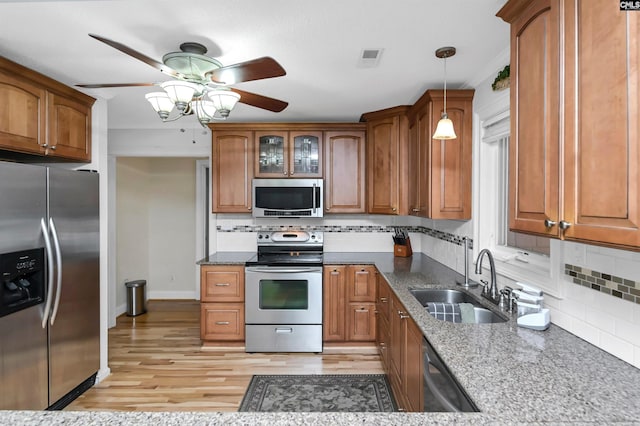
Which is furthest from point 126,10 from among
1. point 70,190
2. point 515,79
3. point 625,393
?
point 625,393

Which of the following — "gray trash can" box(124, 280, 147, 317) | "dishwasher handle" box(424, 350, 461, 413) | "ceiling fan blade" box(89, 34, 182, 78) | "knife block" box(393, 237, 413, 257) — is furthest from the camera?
"gray trash can" box(124, 280, 147, 317)

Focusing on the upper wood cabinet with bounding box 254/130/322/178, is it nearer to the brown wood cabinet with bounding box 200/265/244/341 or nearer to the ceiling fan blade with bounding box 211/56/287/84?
the brown wood cabinet with bounding box 200/265/244/341

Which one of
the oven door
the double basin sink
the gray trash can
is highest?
the double basin sink

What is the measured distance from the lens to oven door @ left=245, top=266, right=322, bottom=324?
3480 mm

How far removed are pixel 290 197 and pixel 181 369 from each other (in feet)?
6.11

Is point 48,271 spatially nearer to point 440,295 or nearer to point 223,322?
point 223,322

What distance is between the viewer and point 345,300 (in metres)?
3.54

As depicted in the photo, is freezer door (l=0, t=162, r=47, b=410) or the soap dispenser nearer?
the soap dispenser

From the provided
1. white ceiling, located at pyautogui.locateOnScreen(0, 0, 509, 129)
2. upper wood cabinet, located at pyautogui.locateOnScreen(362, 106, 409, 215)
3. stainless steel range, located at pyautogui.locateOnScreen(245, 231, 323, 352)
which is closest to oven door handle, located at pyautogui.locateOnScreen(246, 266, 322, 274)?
stainless steel range, located at pyautogui.locateOnScreen(245, 231, 323, 352)

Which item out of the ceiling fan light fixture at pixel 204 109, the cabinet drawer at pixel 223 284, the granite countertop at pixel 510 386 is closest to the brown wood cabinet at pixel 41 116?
the ceiling fan light fixture at pixel 204 109

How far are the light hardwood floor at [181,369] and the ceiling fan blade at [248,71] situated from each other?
2158mm

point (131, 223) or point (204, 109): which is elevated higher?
point (204, 109)

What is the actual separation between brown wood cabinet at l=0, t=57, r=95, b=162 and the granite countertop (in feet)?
6.34

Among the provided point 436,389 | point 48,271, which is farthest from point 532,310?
point 48,271
